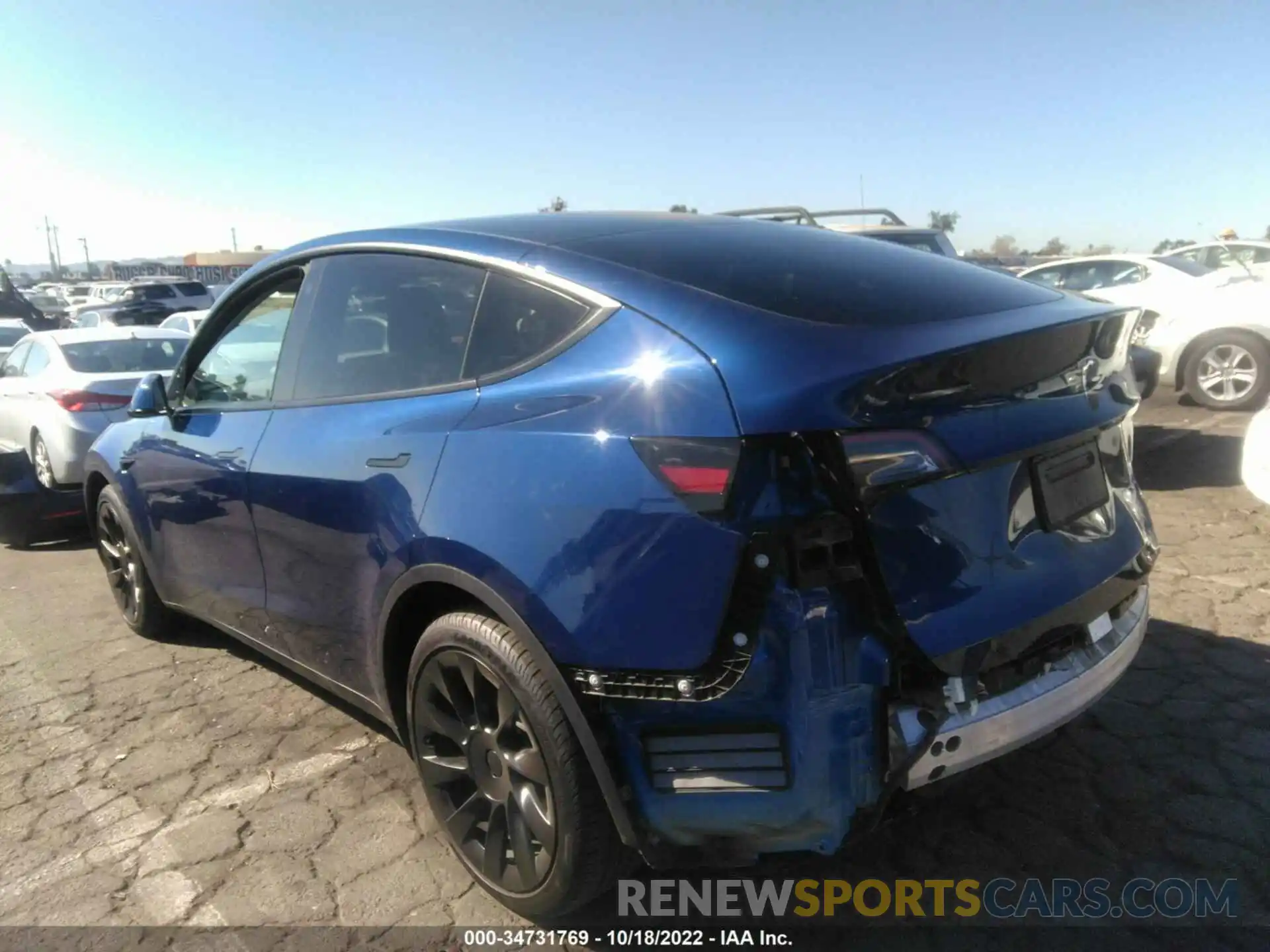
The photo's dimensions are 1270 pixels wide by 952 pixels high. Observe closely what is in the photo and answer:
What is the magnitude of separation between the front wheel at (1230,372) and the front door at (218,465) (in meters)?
8.40

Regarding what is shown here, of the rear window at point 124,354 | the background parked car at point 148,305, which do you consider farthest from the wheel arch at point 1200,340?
the background parked car at point 148,305

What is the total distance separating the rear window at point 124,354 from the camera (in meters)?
8.25

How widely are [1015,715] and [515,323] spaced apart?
5.00 ft

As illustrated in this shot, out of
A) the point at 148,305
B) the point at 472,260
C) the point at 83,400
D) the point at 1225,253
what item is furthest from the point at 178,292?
the point at 472,260

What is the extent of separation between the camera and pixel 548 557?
2184mm

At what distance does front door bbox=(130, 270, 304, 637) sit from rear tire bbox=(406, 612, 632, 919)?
1.10m

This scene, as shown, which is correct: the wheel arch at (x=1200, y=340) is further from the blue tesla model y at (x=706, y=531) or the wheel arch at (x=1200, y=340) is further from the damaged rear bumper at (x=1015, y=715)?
the damaged rear bumper at (x=1015, y=715)

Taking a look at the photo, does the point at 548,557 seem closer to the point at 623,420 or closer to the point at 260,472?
the point at 623,420

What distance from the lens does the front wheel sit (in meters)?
8.66

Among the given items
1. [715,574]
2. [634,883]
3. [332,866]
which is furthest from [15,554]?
[715,574]

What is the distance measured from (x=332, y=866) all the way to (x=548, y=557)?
4.44ft

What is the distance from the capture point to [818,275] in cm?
252

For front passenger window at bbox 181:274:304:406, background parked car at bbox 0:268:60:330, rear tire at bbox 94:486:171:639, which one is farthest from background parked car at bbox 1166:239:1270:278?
background parked car at bbox 0:268:60:330

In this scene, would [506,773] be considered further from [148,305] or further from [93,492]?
[148,305]
